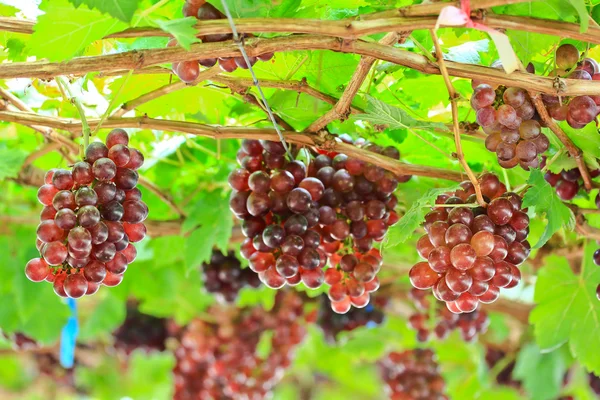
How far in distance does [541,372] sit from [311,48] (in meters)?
1.96

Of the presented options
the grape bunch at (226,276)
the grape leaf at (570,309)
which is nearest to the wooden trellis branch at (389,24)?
the grape leaf at (570,309)

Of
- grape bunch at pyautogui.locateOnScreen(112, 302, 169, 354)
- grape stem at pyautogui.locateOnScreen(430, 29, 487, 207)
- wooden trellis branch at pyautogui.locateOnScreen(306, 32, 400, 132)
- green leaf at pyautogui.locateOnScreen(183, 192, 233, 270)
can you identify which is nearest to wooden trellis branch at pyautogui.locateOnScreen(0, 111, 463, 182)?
wooden trellis branch at pyautogui.locateOnScreen(306, 32, 400, 132)

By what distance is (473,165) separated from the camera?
4.58 ft

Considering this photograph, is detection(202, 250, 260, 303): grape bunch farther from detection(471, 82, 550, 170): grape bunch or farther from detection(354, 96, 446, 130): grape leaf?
detection(471, 82, 550, 170): grape bunch

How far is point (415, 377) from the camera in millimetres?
2250

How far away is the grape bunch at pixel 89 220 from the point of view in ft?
2.72

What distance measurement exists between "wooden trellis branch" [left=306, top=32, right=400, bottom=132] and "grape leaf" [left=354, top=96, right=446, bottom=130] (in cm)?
3

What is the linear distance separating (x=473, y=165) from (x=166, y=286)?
1.32m

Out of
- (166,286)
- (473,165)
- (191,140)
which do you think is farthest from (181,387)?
(473,165)

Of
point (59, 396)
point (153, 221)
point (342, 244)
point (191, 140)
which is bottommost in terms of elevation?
point (59, 396)

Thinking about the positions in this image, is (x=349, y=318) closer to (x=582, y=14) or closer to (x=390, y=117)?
(x=390, y=117)

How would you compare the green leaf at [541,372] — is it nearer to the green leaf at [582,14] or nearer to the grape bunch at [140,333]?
the grape bunch at [140,333]

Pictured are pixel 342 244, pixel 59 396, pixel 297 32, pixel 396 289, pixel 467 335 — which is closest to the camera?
pixel 297 32

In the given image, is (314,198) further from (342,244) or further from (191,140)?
(191,140)
